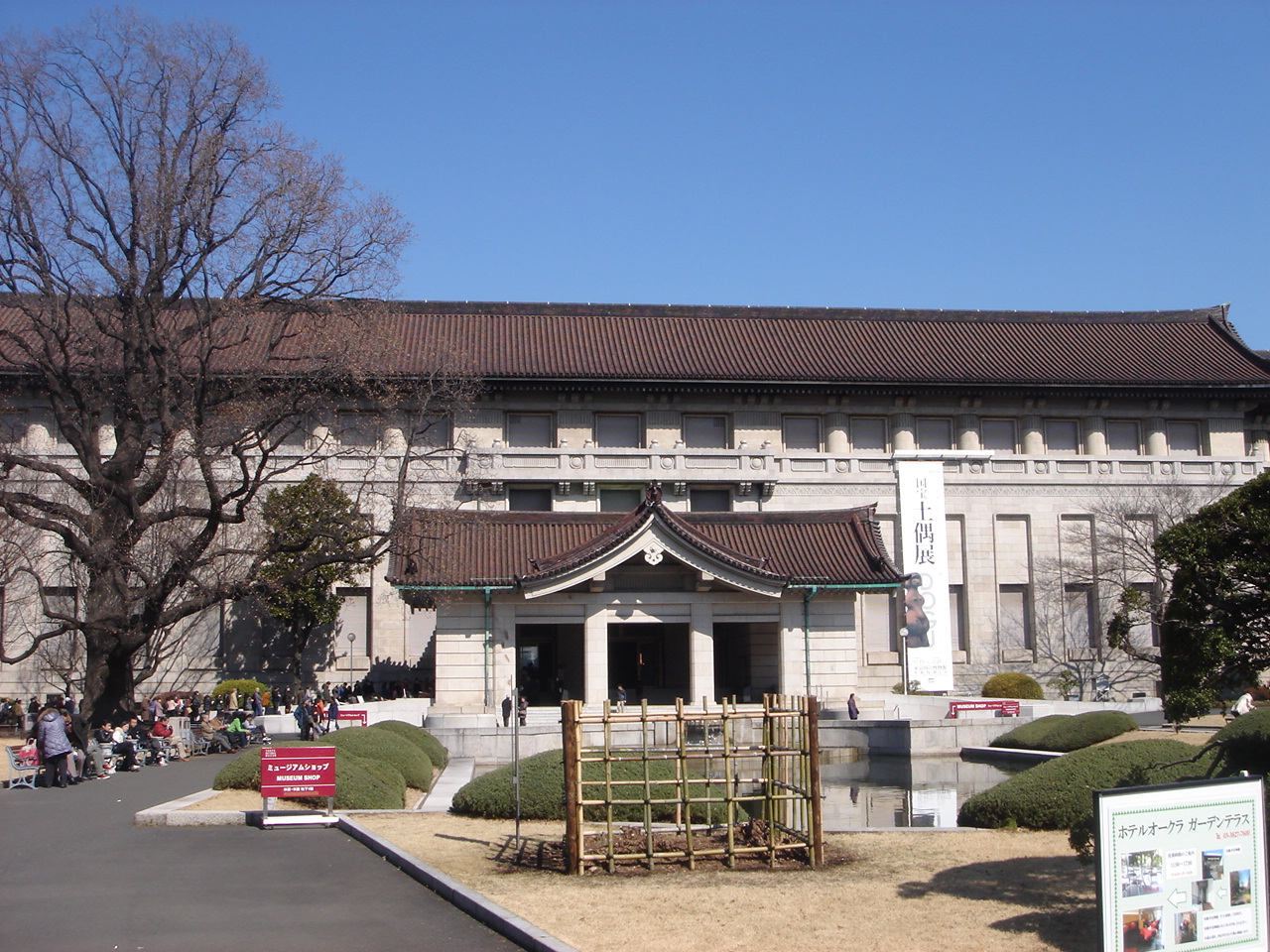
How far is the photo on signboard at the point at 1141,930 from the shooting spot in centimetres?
783

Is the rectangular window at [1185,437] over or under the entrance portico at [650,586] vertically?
over

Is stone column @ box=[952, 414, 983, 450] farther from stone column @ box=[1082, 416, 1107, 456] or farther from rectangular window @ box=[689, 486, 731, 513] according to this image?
rectangular window @ box=[689, 486, 731, 513]

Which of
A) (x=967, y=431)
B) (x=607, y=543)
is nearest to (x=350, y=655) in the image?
(x=607, y=543)

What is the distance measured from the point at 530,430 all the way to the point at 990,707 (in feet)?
76.7

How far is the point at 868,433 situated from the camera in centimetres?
5162

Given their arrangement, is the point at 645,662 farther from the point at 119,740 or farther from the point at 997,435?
the point at 997,435

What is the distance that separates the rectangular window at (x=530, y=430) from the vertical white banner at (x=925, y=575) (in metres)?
14.9

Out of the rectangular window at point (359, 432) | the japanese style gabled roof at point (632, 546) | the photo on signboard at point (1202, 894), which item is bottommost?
the photo on signboard at point (1202, 894)

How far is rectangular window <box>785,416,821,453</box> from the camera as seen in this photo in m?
51.3

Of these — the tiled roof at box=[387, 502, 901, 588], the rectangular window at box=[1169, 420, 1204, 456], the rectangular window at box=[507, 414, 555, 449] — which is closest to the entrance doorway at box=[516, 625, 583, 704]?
the tiled roof at box=[387, 502, 901, 588]

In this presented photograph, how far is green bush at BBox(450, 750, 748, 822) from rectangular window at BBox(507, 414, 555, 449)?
3233cm

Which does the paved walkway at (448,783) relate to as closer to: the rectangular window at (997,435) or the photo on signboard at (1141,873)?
the photo on signboard at (1141,873)

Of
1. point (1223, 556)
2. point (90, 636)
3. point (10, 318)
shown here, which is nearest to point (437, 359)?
point (10, 318)

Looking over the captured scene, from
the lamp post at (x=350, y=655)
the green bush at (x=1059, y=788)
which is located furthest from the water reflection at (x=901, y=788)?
the lamp post at (x=350, y=655)
